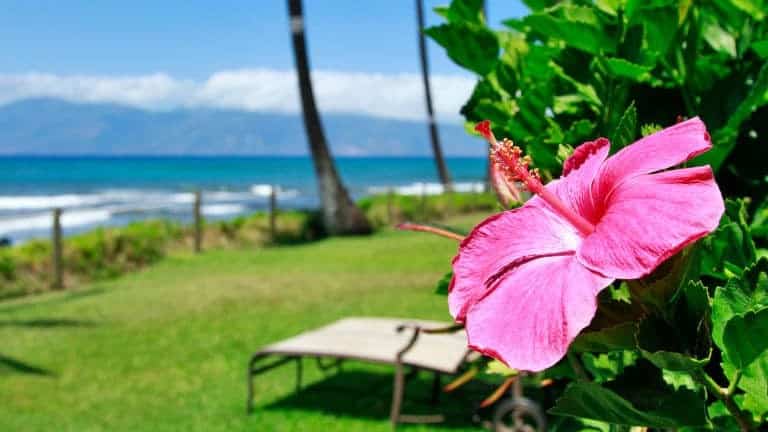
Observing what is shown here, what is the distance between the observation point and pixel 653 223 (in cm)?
54

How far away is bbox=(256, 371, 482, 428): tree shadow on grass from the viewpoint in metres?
5.84

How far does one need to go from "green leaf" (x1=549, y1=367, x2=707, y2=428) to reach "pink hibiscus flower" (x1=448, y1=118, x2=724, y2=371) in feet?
0.33

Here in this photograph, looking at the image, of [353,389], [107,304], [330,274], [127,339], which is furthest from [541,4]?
[330,274]

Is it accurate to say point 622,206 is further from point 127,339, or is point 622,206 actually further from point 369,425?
point 127,339

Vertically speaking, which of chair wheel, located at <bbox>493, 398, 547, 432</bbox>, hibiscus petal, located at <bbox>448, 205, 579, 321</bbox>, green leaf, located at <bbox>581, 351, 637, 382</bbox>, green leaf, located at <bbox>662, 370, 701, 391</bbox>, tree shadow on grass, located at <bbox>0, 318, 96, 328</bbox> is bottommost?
tree shadow on grass, located at <bbox>0, 318, 96, 328</bbox>

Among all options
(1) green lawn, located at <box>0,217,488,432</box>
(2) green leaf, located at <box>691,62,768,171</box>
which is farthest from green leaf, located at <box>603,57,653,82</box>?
(1) green lawn, located at <box>0,217,488,432</box>

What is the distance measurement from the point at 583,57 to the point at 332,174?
51.9 ft

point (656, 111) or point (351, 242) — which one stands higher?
point (656, 111)

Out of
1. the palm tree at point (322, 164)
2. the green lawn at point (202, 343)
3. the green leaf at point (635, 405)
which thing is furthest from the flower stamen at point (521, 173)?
the palm tree at point (322, 164)

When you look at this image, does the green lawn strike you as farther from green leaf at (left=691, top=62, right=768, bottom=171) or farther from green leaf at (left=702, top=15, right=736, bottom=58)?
A: green leaf at (left=691, top=62, right=768, bottom=171)

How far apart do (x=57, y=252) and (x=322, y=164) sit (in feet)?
19.4

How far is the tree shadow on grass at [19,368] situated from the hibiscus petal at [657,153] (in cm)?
751

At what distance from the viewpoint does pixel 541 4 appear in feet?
4.04

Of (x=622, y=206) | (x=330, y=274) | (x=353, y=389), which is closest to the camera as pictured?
(x=622, y=206)
